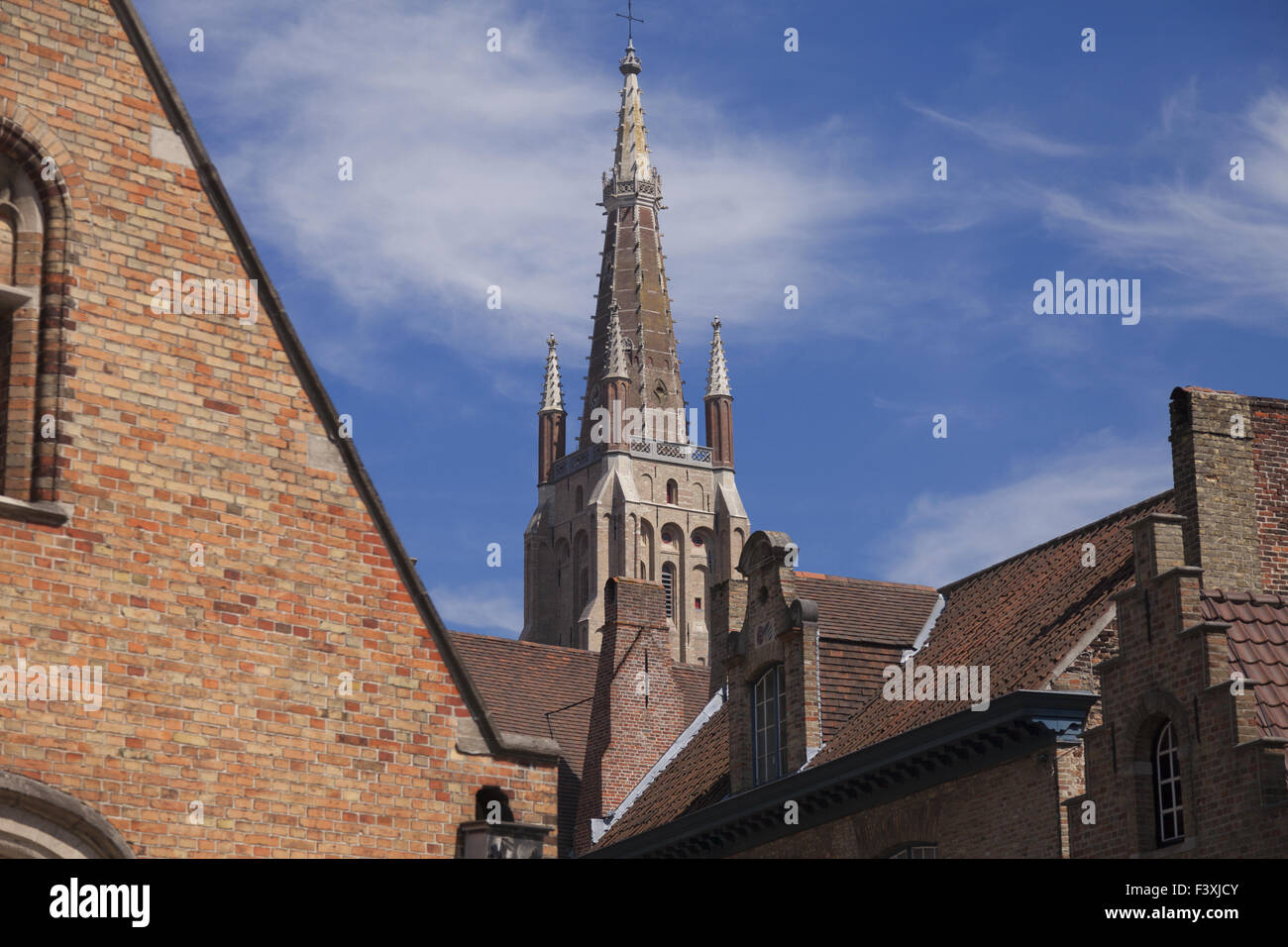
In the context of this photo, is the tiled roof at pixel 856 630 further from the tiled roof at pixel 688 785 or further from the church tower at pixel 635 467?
the church tower at pixel 635 467

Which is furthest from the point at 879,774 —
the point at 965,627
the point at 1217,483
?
the point at 1217,483

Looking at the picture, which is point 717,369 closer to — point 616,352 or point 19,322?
point 616,352

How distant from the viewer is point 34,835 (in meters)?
11.2

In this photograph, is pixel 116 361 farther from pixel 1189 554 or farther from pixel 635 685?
pixel 635 685

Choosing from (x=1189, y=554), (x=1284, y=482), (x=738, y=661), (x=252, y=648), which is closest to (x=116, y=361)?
(x=252, y=648)

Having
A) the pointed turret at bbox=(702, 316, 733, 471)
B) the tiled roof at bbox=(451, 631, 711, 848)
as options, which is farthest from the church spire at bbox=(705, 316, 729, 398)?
the tiled roof at bbox=(451, 631, 711, 848)

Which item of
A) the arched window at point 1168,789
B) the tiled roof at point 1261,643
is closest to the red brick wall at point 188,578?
the arched window at point 1168,789

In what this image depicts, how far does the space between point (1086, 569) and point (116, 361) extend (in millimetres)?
16793

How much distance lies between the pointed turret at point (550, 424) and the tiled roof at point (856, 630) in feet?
322

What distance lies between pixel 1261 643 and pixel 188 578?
43.6 ft

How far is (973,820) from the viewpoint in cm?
2361

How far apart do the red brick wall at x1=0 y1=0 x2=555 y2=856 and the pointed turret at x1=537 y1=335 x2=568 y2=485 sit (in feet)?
381
